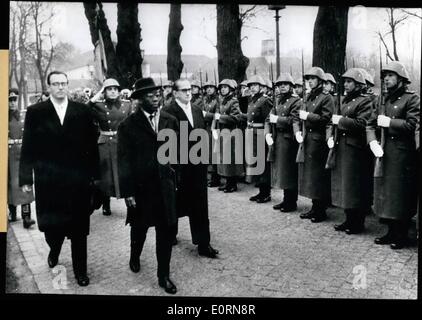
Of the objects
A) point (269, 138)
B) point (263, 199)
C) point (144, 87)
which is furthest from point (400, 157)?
point (144, 87)

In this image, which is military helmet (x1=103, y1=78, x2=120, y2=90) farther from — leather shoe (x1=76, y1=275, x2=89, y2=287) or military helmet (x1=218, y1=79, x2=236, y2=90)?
leather shoe (x1=76, y1=275, x2=89, y2=287)

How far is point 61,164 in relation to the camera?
5363mm

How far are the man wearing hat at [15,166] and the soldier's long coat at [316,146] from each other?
11.7 ft

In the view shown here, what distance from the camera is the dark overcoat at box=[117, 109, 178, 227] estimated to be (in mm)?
5148

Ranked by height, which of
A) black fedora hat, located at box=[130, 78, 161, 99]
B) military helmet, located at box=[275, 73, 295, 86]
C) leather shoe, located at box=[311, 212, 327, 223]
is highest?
military helmet, located at box=[275, 73, 295, 86]

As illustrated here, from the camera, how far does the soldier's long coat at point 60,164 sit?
531 centimetres

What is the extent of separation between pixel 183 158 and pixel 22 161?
5.30ft

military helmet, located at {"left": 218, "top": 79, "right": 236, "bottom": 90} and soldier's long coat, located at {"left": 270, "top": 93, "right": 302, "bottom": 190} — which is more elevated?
military helmet, located at {"left": 218, "top": 79, "right": 236, "bottom": 90}

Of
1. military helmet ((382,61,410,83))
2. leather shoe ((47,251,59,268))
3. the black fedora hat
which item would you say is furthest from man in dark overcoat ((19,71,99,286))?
military helmet ((382,61,410,83))

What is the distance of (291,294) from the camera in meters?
5.21

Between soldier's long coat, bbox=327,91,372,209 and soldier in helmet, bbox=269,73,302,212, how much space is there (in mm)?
901

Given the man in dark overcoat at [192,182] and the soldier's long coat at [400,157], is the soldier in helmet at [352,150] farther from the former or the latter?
the man in dark overcoat at [192,182]


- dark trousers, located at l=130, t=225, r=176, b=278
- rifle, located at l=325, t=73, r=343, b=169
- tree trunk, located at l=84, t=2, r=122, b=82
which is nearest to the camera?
dark trousers, located at l=130, t=225, r=176, b=278
